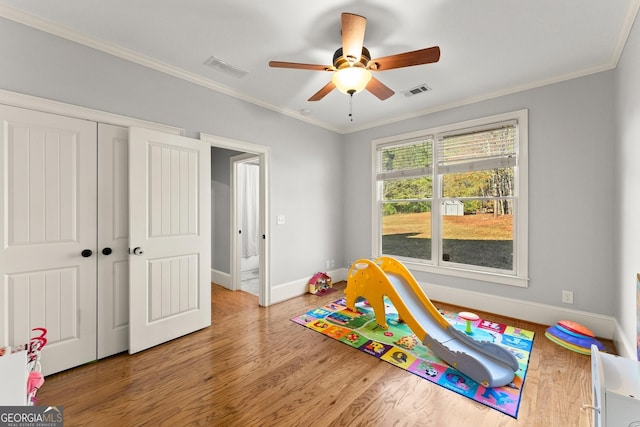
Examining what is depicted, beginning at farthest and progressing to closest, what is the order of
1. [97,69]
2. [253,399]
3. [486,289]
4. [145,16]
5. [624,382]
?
[486,289]
[97,69]
[145,16]
[253,399]
[624,382]

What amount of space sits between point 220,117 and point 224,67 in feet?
1.94

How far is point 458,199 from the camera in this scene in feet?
11.9

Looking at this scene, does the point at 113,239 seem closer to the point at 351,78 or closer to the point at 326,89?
the point at 326,89

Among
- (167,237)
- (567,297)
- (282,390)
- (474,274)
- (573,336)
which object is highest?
(167,237)

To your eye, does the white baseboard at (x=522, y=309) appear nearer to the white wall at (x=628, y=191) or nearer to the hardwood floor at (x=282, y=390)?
the white wall at (x=628, y=191)

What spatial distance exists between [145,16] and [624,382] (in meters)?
3.56

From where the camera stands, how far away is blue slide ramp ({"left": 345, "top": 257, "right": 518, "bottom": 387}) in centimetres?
200

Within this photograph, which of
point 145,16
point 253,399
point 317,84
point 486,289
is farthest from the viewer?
point 486,289

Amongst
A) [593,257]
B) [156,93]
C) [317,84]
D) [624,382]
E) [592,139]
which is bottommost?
[624,382]

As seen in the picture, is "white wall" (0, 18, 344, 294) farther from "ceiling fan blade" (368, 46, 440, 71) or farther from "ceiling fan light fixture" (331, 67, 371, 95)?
"ceiling fan blade" (368, 46, 440, 71)

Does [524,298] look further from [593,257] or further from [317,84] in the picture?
[317,84]

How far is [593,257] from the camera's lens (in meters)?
2.75

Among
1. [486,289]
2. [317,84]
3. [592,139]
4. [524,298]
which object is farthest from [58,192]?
[592,139]

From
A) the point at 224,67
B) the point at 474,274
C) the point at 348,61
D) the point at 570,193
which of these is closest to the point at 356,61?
the point at 348,61
